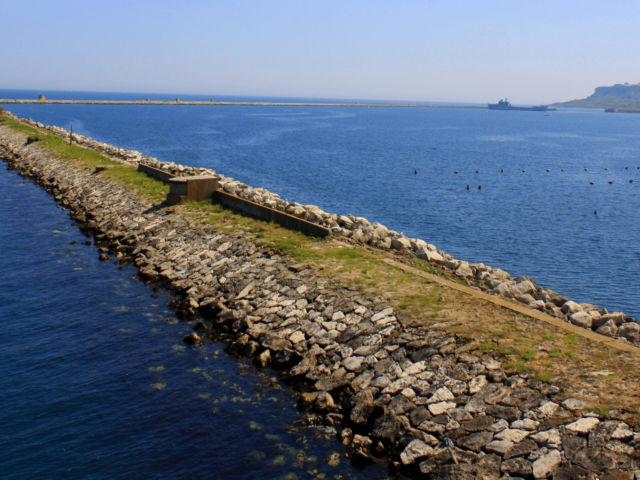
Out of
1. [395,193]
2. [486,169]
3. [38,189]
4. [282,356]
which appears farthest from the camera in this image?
[486,169]

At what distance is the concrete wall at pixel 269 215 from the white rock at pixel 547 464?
53.8ft

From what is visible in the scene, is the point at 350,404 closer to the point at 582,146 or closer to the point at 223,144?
the point at 223,144

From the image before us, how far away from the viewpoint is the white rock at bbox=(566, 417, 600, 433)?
11797 mm

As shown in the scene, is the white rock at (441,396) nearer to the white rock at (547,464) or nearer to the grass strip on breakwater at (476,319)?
the grass strip on breakwater at (476,319)

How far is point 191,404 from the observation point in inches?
623

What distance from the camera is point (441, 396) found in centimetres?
1406

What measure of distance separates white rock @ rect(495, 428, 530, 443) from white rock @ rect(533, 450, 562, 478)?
731 millimetres

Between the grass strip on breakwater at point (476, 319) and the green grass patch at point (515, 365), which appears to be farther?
the green grass patch at point (515, 365)

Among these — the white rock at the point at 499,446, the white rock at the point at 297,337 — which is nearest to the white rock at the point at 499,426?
the white rock at the point at 499,446

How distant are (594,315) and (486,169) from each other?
6542 centimetres

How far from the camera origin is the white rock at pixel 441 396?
1395 centimetres

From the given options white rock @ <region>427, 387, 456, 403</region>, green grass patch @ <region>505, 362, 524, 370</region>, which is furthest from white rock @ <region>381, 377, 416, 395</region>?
green grass patch @ <region>505, 362, 524, 370</region>

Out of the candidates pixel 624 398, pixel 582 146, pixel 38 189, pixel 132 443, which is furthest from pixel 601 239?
pixel 582 146

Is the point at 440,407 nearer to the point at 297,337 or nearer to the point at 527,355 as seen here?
the point at 527,355
